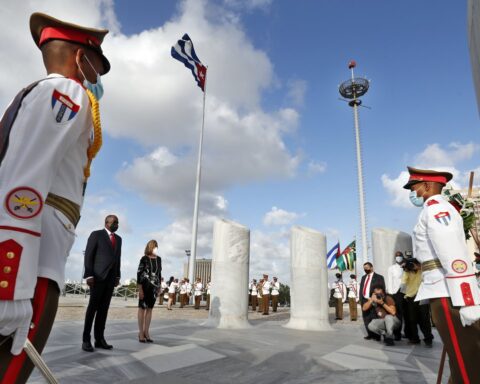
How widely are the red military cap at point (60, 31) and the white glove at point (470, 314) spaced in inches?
105

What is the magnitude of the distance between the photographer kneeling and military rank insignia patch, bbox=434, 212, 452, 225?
5077 mm

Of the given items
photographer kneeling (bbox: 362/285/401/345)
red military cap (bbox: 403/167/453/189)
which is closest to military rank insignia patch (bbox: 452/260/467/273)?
red military cap (bbox: 403/167/453/189)

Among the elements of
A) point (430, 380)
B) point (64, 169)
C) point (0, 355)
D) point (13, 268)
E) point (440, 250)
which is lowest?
point (430, 380)

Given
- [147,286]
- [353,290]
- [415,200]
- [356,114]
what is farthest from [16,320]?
[356,114]

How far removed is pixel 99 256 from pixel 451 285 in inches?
174

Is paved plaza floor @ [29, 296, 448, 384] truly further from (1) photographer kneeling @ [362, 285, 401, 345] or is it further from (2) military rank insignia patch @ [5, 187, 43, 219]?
(2) military rank insignia patch @ [5, 187, 43, 219]

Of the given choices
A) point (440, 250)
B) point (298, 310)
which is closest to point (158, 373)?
point (440, 250)

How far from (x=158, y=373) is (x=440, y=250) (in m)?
2.84

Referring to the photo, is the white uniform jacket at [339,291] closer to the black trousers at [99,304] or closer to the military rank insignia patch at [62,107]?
the black trousers at [99,304]

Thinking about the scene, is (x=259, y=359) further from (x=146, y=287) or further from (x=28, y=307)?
(x=28, y=307)

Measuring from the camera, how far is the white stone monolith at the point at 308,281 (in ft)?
29.8

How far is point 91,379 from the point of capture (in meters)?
3.28

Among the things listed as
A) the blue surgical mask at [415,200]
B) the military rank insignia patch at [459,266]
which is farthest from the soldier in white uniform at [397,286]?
the military rank insignia patch at [459,266]

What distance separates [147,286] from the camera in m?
5.66
